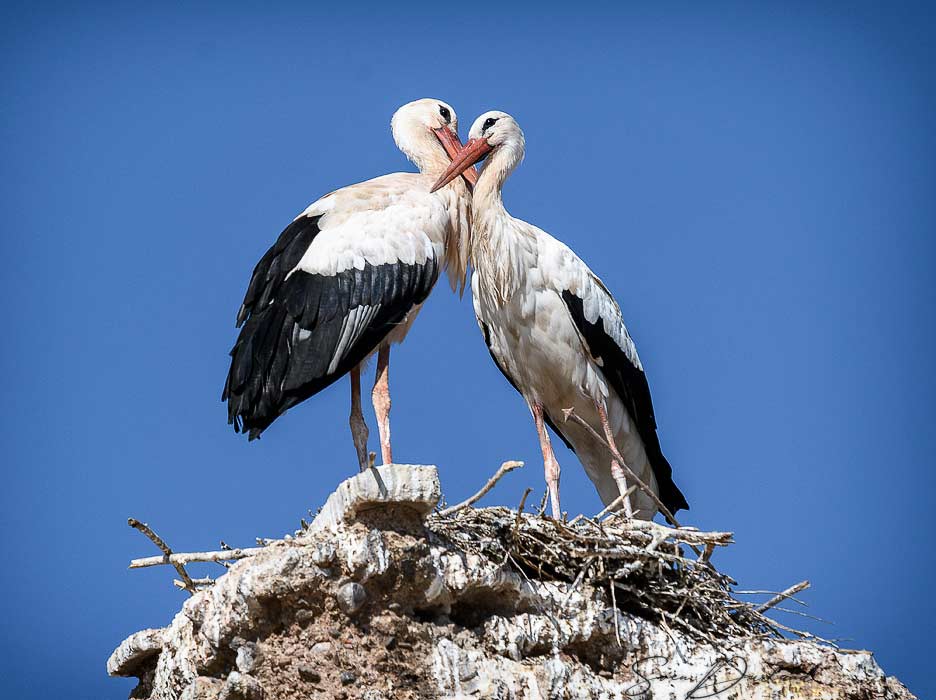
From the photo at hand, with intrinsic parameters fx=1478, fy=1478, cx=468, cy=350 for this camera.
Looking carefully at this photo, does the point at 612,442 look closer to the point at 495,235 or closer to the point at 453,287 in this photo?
the point at 453,287

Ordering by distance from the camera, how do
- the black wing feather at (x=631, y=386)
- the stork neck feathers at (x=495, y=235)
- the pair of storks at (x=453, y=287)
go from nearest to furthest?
the pair of storks at (x=453, y=287) < the stork neck feathers at (x=495, y=235) < the black wing feather at (x=631, y=386)

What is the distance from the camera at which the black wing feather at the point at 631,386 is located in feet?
28.2

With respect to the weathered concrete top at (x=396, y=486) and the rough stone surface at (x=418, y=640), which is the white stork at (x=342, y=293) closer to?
the rough stone surface at (x=418, y=640)

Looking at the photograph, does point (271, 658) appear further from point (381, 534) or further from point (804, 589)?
point (804, 589)

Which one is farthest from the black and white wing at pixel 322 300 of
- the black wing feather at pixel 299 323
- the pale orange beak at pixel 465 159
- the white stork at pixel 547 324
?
the white stork at pixel 547 324

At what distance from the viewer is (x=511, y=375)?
8859 mm

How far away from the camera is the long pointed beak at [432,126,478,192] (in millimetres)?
8641

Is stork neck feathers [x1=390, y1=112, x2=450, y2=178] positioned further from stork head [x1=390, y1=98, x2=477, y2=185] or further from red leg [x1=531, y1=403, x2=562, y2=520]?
red leg [x1=531, y1=403, x2=562, y2=520]

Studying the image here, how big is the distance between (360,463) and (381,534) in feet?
6.83

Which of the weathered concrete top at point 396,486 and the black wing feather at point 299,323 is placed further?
the black wing feather at point 299,323

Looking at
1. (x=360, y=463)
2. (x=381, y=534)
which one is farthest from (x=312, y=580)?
(x=360, y=463)

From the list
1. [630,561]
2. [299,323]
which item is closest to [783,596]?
[630,561]

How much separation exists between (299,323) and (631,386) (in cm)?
248

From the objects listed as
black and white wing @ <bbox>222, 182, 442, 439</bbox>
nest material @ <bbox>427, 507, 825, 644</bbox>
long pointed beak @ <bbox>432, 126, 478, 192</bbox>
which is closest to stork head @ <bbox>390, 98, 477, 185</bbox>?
long pointed beak @ <bbox>432, 126, 478, 192</bbox>
